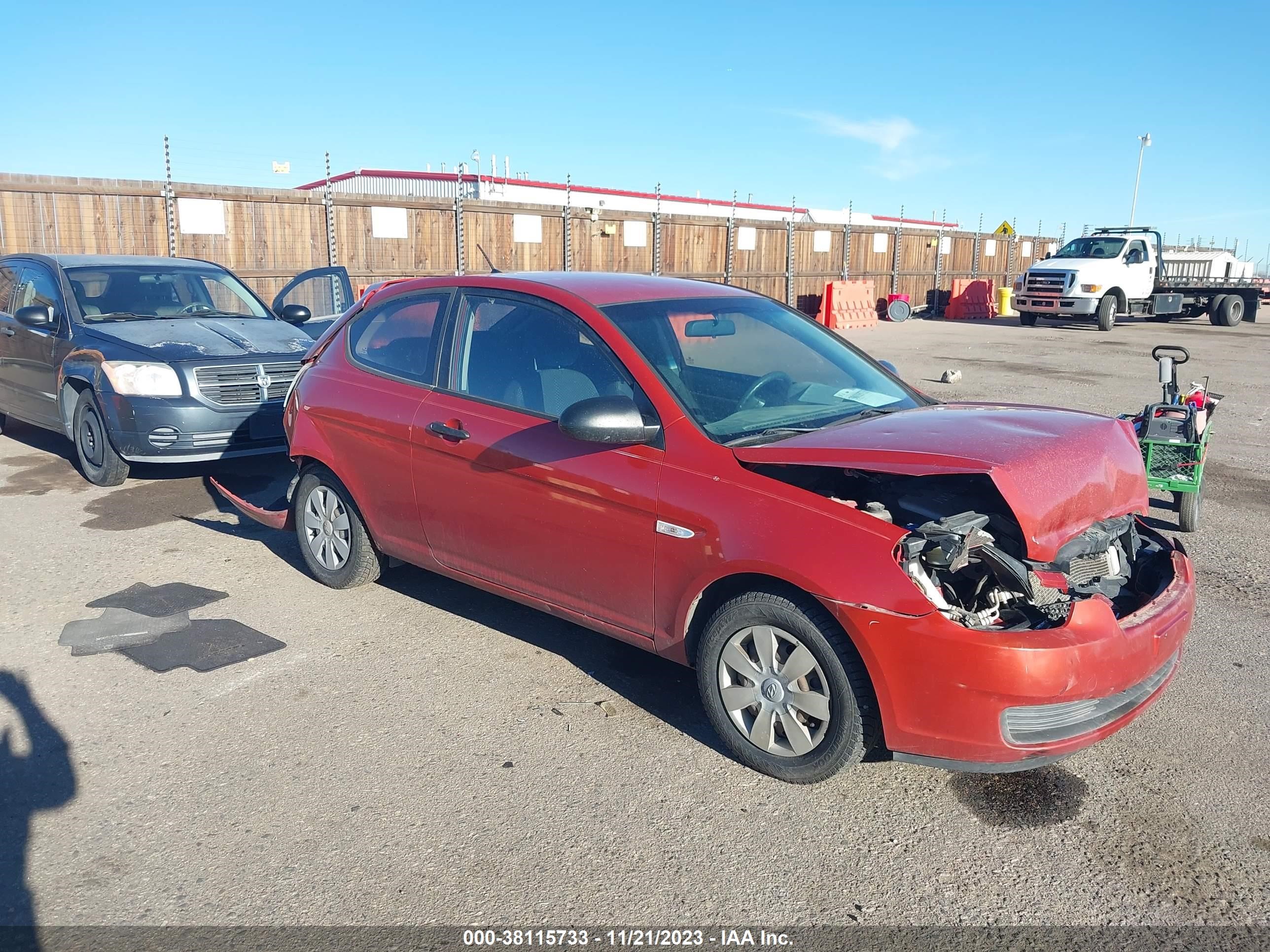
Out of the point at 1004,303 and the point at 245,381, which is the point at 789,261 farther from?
the point at 245,381

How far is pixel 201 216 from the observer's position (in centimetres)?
1548

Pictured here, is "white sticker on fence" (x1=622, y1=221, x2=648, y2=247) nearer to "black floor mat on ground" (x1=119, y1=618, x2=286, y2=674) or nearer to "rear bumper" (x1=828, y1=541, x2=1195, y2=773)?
"black floor mat on ground" (x1=119, y1=618, x2=286, y2=674)

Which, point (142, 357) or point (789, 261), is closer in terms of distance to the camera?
point (142, 357)

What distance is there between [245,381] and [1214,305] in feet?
92.7

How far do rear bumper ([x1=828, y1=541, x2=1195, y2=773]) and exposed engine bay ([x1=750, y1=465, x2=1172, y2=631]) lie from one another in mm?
104

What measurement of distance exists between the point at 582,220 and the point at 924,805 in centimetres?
1876

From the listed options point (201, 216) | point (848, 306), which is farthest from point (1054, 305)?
point (201, 216)

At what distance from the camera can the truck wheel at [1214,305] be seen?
2792cm

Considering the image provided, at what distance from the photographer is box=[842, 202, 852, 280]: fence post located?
28.0 metres

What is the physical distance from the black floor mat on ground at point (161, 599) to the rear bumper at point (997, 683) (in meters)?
3.63

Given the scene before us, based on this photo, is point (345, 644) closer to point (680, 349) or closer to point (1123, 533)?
point (680, 349)

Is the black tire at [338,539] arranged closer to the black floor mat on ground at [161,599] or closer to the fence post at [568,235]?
the black floor mat on ground at [161,599]

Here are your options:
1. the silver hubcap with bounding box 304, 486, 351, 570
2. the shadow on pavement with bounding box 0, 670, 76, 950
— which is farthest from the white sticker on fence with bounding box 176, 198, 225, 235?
the shadow on pavement with bounding box 0, 670, 76, 950

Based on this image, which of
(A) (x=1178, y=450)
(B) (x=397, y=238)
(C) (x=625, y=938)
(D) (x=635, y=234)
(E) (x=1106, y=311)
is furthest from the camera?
(E) (x=1106, y=311)
